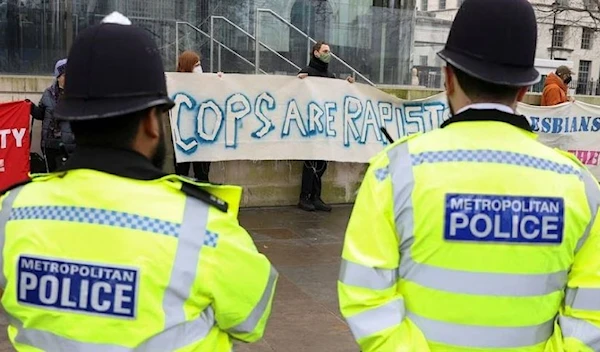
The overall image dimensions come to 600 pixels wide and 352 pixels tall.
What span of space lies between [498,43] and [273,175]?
6.67 m

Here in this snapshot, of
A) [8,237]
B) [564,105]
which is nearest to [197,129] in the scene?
[564,105]

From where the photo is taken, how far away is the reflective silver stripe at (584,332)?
1.89m

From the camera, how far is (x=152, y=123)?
1723 mm

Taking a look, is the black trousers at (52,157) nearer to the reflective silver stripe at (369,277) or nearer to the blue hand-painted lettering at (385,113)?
the blue hand-painted lettering at (385,113)

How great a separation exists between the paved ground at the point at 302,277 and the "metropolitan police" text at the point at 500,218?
8.71 feet

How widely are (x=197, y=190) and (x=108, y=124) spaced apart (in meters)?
0.27

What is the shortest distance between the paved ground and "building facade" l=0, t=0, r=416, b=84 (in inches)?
99.4

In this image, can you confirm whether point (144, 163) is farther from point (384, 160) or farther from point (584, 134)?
point (584, 134)

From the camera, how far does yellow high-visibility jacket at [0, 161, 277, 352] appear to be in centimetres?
161

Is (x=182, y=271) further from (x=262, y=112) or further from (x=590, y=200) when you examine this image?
(x=262, y=112)

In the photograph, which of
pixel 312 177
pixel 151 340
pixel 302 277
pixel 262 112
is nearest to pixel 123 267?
pixel 151 340

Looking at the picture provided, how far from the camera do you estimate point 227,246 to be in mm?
1668

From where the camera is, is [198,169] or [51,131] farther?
[198,169]

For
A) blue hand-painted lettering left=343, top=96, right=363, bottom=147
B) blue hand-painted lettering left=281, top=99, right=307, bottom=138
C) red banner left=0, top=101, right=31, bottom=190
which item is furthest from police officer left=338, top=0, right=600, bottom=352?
blue hand-painted lettering left=343, top=96, right=363, bottom=147
